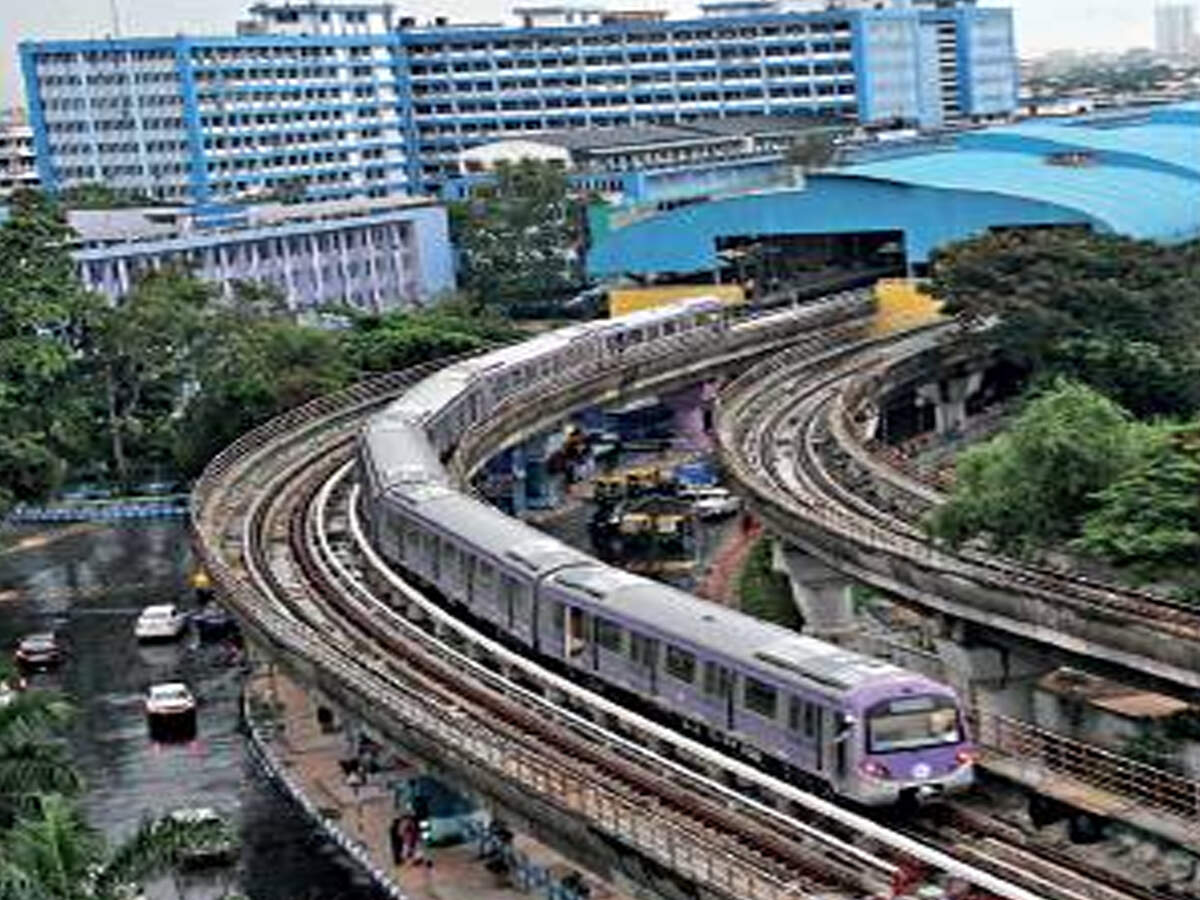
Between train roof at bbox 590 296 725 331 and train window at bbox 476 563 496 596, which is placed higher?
train window at bbox 476 563 496 596

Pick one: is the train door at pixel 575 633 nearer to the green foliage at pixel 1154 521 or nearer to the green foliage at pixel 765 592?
the green foliage at pixel 1154 521

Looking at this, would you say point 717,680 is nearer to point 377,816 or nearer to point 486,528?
point 377,816

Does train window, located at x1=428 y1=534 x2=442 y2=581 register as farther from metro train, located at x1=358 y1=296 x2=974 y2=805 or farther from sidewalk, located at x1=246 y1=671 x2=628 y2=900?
sidewalk, located at x1=246 y1=671 x2=628 y2=900

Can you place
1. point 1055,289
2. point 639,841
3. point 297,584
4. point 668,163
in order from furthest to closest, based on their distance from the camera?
point 668,163
point 1055,289
point 297,584
point 639,841

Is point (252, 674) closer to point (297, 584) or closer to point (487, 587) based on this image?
point (297, 584)

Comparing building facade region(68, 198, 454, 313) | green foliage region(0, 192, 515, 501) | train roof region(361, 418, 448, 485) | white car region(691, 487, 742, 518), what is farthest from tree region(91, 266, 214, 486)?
train roof region(361, 418, 448, 485)

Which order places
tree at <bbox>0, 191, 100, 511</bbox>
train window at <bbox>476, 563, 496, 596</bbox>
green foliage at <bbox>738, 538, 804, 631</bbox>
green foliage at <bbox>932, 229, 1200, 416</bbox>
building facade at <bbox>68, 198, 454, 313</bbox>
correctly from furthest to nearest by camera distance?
1. building facade at <bbox>68, 198, 454, 313</bbox>
2. tree at <bbox>0, 191, 100, 511</bbox>
3. green foliage at <bbox>932, 229, 1200, 416</bbox>
4. green foliage at <bbox>738, 538, 804, 631</bbox>
5. train window at <bbox>476, 563, 496, 596</bbox>

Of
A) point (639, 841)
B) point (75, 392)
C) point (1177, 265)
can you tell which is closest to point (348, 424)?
point (75, 392)
